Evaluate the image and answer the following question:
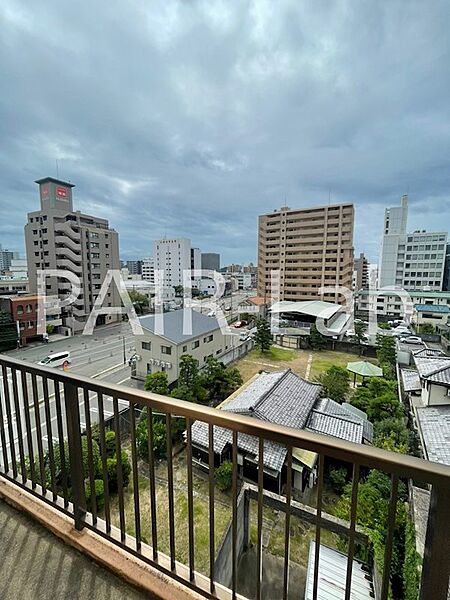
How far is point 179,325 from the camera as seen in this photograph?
455 inches

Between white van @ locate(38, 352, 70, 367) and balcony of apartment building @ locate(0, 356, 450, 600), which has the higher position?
balcony of apartment building @ locate(0, 356, 450, 600)

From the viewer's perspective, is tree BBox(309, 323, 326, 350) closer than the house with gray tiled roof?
No

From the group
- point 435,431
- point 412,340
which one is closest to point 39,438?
point 435,431

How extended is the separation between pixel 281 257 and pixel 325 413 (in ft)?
73.2

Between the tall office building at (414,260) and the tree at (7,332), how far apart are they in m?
29.2

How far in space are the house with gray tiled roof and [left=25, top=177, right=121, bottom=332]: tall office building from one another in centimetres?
1511

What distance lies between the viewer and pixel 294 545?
4070 millimetres

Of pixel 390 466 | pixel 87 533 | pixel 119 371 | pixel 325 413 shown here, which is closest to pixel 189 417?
pixel 390 466

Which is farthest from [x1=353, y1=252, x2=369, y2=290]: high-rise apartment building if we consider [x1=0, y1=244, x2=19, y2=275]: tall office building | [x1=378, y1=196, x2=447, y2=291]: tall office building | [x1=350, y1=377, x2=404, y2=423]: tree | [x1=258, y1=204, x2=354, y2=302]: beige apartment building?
[x1=0, y1=244, x2=19, y2=275]: tall office building

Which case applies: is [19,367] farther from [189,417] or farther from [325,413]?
[325,413]

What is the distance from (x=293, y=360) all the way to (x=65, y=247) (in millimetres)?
16140

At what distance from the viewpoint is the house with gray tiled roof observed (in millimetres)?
4988

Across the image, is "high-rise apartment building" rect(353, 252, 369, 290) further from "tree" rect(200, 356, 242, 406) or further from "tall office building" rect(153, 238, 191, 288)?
"tree" rect(200, 356, 242, 406)

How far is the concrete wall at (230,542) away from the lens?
3.45m
